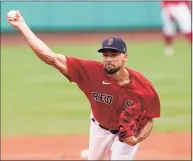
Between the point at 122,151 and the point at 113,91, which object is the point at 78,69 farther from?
the point at 122,151

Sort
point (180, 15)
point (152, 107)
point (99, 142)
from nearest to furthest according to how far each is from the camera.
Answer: point (152, 107) → point (99, 142) → point (180, 15)

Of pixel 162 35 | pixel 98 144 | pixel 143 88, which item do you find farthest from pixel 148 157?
pixel 162 35

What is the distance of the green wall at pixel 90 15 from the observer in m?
23.2

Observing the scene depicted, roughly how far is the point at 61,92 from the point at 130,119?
26.5 ft

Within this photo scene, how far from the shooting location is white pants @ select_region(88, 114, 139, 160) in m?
6.88

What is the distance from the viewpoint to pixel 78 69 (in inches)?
257

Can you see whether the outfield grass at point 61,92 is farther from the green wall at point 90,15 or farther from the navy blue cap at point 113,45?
the navy blue cap at point 113,45

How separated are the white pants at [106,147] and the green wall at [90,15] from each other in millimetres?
16213

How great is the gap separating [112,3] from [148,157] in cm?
1517

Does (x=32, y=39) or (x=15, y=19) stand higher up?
(x=15, y=19)

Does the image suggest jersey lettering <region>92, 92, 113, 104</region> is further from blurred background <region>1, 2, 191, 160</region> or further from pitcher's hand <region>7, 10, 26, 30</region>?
blurred background <region>1, 2, 191, 160</region>

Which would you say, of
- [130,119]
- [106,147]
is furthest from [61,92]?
[130,119]

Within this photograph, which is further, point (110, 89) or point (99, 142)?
point (99, 142)

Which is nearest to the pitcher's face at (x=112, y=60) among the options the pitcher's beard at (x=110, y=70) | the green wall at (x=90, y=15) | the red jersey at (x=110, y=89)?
the pitcher's beard at (x=110, y=70)
